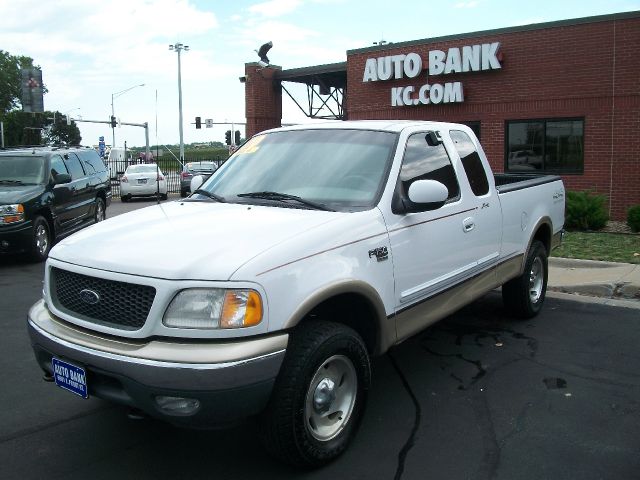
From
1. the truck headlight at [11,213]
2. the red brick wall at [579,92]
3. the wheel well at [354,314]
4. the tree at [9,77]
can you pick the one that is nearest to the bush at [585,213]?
the red brick wall at [579,92]

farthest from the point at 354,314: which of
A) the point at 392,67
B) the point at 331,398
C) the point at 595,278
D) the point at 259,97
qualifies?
the point at 259,97

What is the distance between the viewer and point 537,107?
15.0 m

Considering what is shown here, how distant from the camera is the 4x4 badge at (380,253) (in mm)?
3609

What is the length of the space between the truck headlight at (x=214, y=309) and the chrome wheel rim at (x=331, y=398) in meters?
0.55

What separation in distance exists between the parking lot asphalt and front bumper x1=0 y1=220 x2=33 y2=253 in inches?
165

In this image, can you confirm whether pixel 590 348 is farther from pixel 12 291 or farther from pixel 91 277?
pixel 12 291

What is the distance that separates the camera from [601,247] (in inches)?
394

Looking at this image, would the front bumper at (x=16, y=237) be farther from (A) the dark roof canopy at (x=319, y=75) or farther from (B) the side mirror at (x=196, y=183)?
(A) the dark roof canopy at (x=319, y=75)

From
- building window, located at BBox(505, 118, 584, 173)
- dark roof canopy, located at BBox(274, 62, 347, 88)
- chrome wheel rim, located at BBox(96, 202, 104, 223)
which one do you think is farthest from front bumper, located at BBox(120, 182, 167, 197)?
building window, located at BBox(505, 118, 584, 173)

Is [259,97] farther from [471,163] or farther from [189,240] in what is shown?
[189,240]

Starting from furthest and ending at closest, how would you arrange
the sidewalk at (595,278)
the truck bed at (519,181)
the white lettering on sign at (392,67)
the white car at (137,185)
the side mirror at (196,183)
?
the white car at (137,185)
the white lettering on sign at (392,67)
the sidewalk at (595,278)
the truck bed at (519,181)
the side mirror at (196,183)

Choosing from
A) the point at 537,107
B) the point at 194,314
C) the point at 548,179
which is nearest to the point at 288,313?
the point at 194,314

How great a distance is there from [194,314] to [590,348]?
3919 millimetres

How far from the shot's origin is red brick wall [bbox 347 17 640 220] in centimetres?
1387
